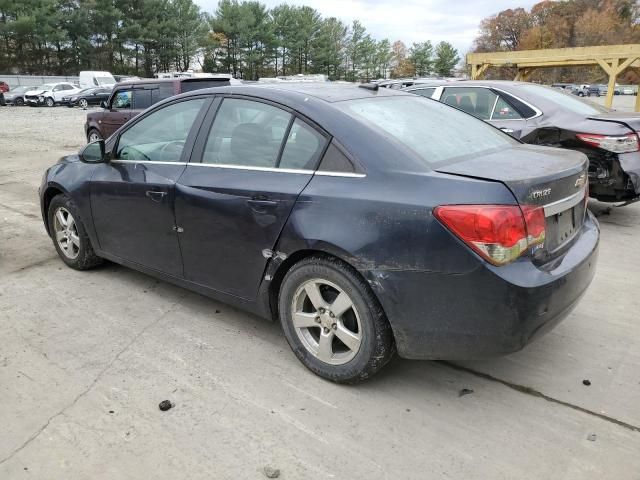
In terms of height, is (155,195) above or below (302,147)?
below

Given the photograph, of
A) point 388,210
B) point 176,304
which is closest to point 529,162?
point 388,210

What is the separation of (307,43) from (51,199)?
7703 centimetres

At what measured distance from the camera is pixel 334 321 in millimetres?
2736

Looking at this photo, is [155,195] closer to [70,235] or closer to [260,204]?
[260,204]

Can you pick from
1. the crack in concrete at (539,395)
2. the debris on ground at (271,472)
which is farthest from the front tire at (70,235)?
the crack in concrete at (539,395)

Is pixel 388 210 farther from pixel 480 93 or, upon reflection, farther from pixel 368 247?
pixel 480 93

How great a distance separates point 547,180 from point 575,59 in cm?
1678

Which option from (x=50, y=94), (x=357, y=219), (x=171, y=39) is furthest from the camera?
(x=171, y=39)

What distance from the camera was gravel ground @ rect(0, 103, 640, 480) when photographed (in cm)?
227

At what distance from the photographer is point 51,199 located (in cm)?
457

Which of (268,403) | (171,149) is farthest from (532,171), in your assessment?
(171,149)

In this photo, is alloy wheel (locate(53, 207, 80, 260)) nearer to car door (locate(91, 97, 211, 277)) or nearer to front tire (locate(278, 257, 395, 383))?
car door (locate(91, 97, 211, 277))

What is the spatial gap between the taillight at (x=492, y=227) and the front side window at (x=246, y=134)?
1151 mm

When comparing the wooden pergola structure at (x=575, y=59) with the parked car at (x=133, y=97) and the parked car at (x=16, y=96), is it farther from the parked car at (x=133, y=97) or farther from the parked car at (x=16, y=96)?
the parked car at (x=16, y=96)
